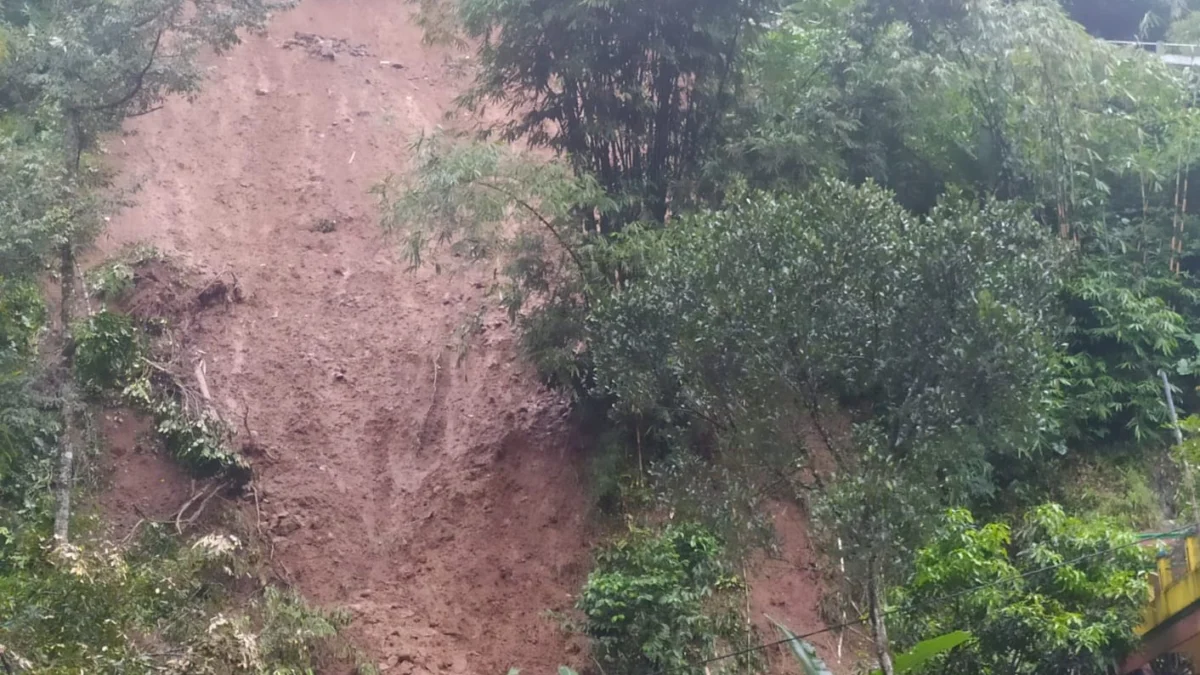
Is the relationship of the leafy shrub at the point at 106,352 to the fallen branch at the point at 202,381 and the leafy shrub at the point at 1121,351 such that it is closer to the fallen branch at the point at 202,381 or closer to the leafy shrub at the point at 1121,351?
the fallen branch at the point at 202,381

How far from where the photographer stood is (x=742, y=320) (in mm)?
7746

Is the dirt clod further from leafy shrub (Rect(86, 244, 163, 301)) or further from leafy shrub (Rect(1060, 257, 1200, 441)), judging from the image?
leafy shrub (Rect(1060, 257, 1200, 441))

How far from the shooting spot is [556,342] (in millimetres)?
11297

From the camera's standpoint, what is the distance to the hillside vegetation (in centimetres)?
759

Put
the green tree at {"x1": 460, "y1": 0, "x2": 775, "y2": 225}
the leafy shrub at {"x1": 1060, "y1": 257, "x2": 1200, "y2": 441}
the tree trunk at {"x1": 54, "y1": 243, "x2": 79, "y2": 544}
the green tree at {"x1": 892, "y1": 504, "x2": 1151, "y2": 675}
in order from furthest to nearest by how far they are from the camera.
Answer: the leafy shrub at {"x1": 1060, "y1": 257, "x2": 1200, "y2": 441} < the green tree at {"x1": 460, "y1": 0, "x2": 775, "y2": 225} < the tree trunk at {"x1": 54, "y1": 243, "x2": 79, "y2": 544} < the green tree at {"x1": 892, "y1": 504, "x2": 1151, "y2": 675}

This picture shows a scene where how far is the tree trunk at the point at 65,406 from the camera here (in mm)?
9688

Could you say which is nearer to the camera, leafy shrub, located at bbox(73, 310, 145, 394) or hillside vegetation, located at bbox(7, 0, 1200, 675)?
hillside vegetation, located at bbox(7, 0, 1200, 675)

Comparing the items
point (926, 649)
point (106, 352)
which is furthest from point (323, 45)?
point (926, 649)

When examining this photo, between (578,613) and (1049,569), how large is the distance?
15.3 ft

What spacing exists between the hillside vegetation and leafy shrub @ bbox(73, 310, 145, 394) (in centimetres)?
5

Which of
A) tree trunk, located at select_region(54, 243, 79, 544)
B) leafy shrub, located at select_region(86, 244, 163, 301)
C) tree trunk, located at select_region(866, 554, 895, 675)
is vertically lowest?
leafy shrub, located at select_region(86, 244, 163, 301)

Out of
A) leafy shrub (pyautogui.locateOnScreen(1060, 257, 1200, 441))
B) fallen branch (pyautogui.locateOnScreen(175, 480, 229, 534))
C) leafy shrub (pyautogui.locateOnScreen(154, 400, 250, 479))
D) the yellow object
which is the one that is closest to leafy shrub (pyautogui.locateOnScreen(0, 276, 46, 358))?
leafy shrub (pyautogui.locateOnScreen(154, 400, 250, 479))

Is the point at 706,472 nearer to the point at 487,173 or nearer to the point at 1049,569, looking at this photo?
the point at 1049,569

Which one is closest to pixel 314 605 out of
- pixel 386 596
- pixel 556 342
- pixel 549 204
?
pixel 386 596
